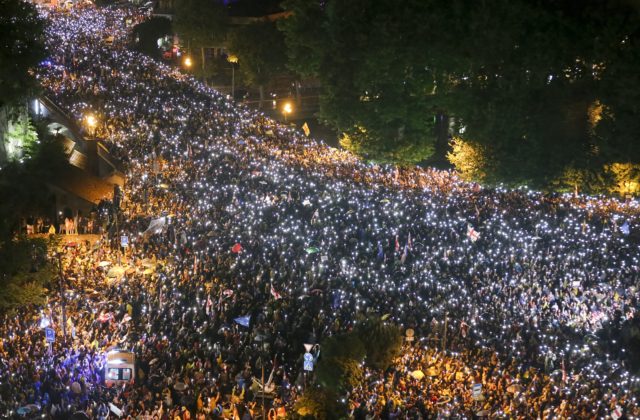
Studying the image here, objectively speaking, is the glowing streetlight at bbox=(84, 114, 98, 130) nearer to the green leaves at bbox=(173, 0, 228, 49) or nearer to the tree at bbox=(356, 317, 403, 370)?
the green leaves at bbox=(173, 0, 228, 49)

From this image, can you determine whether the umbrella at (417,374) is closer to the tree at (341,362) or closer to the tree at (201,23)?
the tree at (341,362)

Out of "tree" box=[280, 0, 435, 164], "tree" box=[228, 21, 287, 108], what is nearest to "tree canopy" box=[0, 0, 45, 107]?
"tree" box=[280, 0, 435, 164]

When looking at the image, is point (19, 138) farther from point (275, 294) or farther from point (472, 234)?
point (472, 234)

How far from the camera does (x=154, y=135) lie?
31469mm

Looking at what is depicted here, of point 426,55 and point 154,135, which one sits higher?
point 426,55

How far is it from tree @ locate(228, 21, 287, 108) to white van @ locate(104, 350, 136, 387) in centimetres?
3259

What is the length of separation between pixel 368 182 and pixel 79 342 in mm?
16813

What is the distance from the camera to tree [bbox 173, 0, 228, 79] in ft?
160

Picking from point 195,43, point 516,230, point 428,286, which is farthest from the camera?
point 195,43

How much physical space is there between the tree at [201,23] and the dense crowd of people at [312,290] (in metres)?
18.4

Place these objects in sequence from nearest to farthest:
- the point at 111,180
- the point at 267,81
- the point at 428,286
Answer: the point at 428,286
the point at 111,180
the point at 267,81

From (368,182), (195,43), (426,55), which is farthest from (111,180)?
(195,43)

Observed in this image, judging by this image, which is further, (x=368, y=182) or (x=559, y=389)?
(x=368, y=182)

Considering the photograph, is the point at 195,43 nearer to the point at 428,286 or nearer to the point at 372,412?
the point at 428,286
